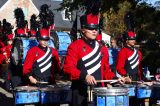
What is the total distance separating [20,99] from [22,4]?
4147 centimetres

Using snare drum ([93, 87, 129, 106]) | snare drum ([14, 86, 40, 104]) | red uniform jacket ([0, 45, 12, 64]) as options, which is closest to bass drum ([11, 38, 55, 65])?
snare drum ([14, 86, 40, 104])

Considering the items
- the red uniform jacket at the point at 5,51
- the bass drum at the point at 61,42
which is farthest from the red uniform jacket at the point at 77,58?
the red uniform jacket at the point at 5,51

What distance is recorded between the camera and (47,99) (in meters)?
8.23

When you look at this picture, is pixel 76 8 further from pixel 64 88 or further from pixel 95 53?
pixel 95 53

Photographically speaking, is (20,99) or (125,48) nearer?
(20,99)

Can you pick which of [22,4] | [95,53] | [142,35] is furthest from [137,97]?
[22,4]

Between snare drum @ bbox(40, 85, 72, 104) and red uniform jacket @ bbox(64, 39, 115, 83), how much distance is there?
5.67 ft

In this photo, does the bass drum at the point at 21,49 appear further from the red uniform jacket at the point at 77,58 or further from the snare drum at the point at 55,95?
the red uniform jacket at the point at 77,58

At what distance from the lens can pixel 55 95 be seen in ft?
27.1

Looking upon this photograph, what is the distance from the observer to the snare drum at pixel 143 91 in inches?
352

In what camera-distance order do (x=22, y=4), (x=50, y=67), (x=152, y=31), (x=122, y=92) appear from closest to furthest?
(x=122, y=92) < (x=50, y=67) < (x=152, y=31) < (x=22, y=4)

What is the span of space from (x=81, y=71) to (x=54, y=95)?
6.41ft

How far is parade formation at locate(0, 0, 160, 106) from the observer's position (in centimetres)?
629

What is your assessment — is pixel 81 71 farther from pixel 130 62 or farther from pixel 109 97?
pixel 130 62
